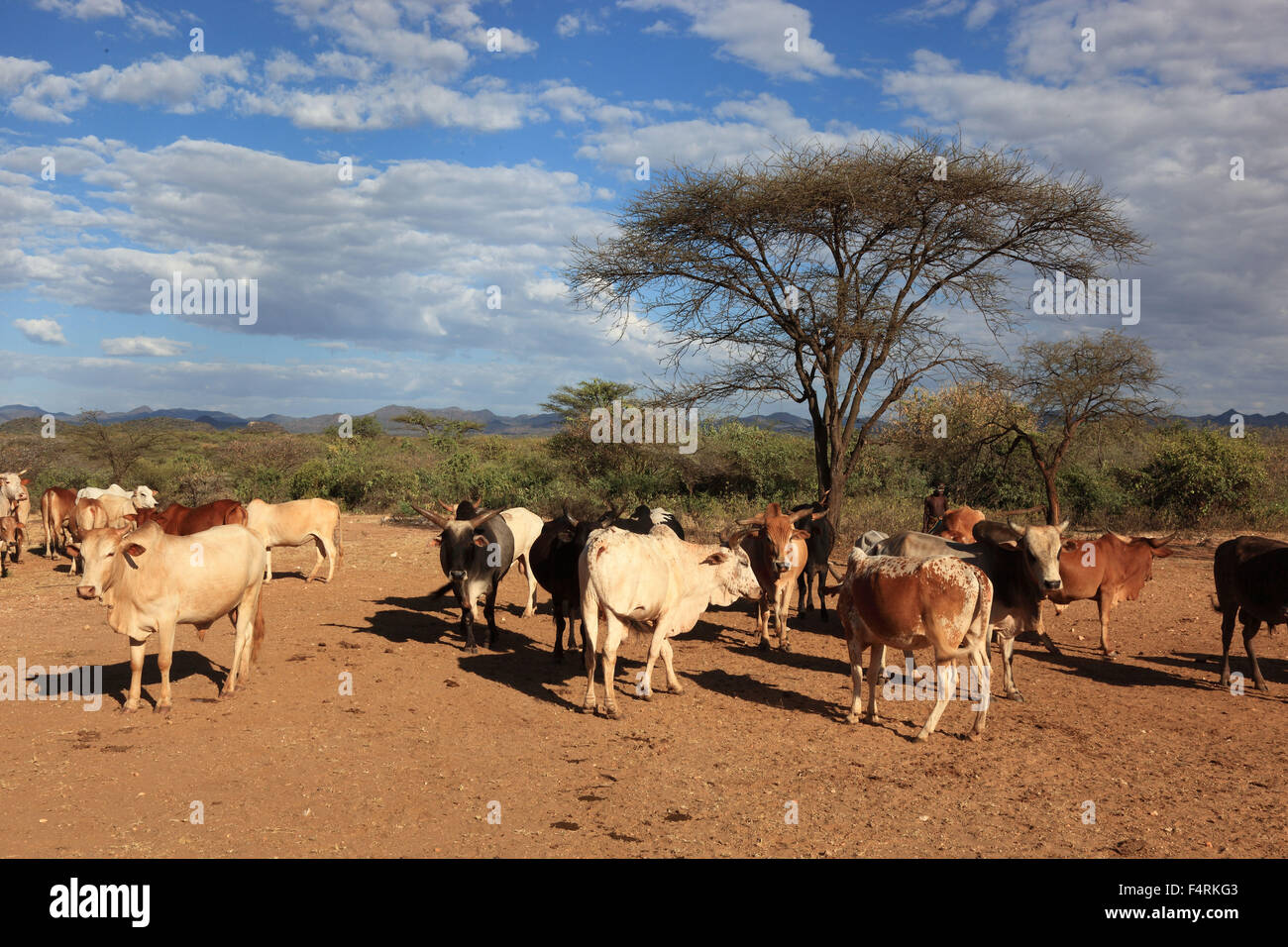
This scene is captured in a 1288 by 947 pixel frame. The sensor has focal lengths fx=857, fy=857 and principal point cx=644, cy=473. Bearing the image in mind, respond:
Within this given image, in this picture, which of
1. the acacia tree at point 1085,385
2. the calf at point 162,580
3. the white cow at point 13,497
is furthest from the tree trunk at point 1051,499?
the white cow at point 13,497

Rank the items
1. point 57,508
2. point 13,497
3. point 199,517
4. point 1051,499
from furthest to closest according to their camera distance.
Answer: point 57,508 < point 13,497 < point 1051,499 < point 199,517

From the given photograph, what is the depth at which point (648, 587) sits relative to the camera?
7875 mm

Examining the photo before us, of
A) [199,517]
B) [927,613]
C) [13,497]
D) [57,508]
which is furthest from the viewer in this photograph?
[57,508]

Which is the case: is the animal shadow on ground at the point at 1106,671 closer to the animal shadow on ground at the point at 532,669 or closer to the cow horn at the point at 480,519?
the animal shadow on ground at the point at 532,669

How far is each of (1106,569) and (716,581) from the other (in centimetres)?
470

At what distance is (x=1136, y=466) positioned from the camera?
2123 centimetres

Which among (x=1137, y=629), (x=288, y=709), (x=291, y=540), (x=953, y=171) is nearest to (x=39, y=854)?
(x=288, y=709)

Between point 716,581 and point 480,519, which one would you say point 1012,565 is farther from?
point 480,519

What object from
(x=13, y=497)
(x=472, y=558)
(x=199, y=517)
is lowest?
(x=472, y=558)

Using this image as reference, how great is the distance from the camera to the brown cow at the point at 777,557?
31.4 feet

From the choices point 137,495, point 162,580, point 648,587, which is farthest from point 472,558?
point 137,495

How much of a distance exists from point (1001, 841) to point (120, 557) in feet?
23.5

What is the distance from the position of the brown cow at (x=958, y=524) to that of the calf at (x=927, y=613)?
12.0 feet

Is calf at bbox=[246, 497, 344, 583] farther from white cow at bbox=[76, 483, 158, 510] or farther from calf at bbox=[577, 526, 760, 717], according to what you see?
calf at bbox=[577, 526, 760, 717]
